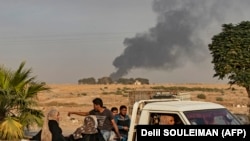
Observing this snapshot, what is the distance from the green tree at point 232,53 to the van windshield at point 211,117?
19.4 meters

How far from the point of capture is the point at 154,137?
17.3ft

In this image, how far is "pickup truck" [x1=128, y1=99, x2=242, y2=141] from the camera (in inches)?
279

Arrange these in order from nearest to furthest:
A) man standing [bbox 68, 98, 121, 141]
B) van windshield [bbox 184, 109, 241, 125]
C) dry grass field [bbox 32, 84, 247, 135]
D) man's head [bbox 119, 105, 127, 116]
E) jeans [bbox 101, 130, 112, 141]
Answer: van windshield [bbox 184, 109, 241, 125], jeans [bbox 101, 130, 112, 141], man standing [bbox 68, 98, 121, 141], man's head [bbox 119, 105, 127, 116], dry grass field [bbox 32, 84, 247, 135]

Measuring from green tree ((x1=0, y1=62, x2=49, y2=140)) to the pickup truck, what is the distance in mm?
5930

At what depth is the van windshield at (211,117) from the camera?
278 inches

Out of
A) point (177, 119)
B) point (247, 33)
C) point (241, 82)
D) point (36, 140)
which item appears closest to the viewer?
point (177, 119)

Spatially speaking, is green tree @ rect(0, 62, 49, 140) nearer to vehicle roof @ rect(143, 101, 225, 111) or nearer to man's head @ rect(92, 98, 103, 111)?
man's head @ rect(92, 98, 103, 111)

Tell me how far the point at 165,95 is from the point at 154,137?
3.77 m

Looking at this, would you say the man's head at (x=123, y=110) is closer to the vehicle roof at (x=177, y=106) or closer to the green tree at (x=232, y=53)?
the vehicle roof at (x=177, y=106)

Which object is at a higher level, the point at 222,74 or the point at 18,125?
the point at 222,74

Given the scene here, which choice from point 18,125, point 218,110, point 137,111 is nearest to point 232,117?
point 218,110

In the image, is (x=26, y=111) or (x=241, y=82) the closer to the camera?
(x=26, y=111)

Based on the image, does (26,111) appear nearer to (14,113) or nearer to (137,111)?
(14,113)

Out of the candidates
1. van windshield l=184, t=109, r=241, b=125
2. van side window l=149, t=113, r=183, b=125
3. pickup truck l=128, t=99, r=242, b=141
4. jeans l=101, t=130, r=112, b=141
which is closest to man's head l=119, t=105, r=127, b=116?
jeans l=101, t=130, r=112, b=141
